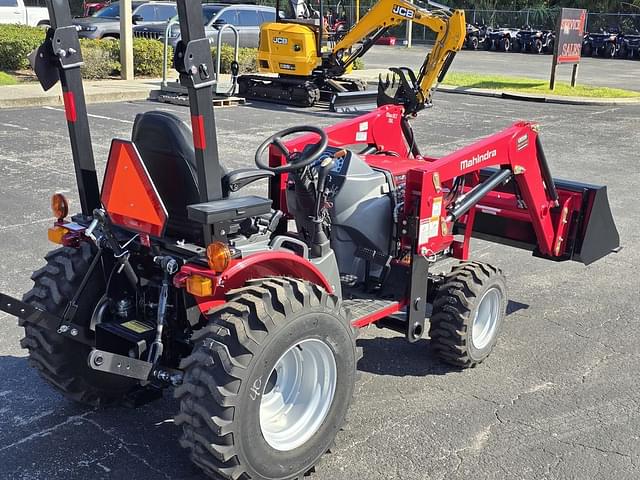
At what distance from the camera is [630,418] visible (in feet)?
12.8

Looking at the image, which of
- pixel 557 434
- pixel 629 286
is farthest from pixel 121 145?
pixel 629 286

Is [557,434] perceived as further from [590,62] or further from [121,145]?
[590,62]

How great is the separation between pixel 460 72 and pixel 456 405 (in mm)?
22221

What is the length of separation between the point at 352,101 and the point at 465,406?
39.9 ft

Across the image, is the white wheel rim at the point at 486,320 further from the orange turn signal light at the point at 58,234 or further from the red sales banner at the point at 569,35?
the red sales banner at the point at 569,35

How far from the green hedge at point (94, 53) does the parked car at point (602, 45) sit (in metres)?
22.3

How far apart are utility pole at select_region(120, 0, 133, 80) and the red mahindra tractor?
13.1m

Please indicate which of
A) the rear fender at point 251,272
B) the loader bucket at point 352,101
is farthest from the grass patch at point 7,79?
the rear fender at point 251,272

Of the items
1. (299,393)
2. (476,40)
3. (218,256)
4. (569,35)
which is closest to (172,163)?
(218,256)

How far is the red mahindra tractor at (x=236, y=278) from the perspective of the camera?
9.47 ft

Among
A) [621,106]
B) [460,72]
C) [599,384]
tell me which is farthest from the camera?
[460,72]

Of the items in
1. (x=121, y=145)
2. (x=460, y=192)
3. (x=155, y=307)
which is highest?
(x=121, y=145)

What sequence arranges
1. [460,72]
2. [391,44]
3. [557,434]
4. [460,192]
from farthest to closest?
[391,44] → [460,72] → [460,192] → [557,434]

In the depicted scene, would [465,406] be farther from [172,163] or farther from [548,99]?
[548,99]
